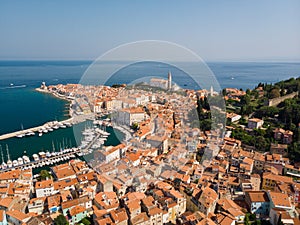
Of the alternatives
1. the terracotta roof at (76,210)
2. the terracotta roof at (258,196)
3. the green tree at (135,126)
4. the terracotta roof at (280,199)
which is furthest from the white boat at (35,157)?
the terracotta roof at (280,199)

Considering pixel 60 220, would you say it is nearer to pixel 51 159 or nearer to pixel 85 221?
pixel 85 221

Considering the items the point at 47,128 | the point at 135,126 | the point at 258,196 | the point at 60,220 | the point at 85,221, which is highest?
the point at 135,126

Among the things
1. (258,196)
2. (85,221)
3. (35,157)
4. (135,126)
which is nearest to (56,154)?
(35,157)

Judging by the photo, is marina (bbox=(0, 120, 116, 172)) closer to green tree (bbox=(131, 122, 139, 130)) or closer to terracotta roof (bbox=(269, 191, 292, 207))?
green tree (bbox=(131, 122, 139, 130))

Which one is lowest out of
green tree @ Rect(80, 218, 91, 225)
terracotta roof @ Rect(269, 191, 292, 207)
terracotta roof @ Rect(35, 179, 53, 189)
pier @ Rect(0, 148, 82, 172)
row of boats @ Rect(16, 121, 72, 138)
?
pier @ Rect(0, 148, 82, 172)

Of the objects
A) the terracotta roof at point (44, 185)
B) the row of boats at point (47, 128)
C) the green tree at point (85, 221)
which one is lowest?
the row of boats at point (47, 128)

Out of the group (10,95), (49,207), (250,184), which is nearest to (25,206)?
(49,207)

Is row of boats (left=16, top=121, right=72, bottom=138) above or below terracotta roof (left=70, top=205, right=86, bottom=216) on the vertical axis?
below

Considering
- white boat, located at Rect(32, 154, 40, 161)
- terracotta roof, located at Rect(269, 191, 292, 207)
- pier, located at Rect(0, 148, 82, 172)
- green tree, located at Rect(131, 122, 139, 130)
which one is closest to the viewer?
terracotta roof, located at Rect(269, 191, 292, 207)

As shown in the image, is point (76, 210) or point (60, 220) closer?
point (60, 220)

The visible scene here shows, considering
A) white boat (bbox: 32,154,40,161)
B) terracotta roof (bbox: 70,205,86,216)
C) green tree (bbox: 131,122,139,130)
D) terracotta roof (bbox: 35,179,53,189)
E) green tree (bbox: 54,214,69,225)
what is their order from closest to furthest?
green tree (bbox: 54,214,69,225)
terracotta roof (bbox: 70,205,86,216)
terracotta roof (bbox: 35,179,53,189)
white boat (bbox: 32,154,40,161)
green tree (bbox: 131,122,139,130)

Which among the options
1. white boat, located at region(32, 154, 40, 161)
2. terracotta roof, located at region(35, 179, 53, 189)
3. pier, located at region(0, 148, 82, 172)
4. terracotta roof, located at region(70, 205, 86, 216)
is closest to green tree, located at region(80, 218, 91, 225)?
Result: terracotta roof, located at region(70, 205, 86, 216)

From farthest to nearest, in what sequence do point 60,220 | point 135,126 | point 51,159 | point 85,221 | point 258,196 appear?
point 135,126 < point 51,159 < point 258,196 < point 85,221 < point 60,220

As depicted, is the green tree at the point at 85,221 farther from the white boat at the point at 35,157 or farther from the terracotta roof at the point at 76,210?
the white boat at the point at 35,157
